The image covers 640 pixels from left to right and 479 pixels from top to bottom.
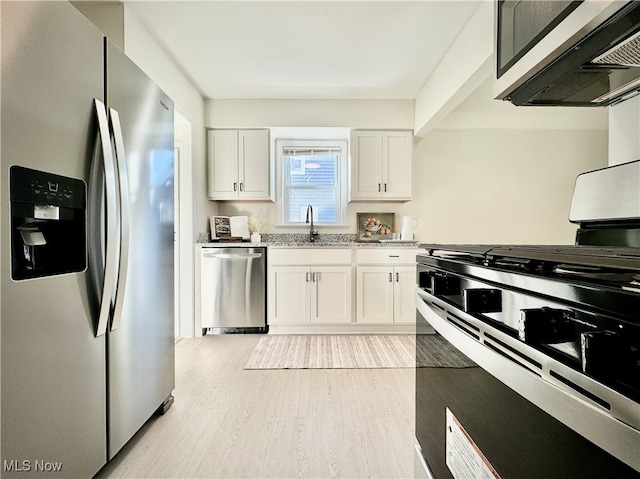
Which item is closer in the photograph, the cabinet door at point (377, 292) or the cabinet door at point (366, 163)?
the cabinet door at point (377, 292)

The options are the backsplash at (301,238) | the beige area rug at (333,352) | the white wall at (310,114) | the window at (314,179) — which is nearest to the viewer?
the beige area rug at (333,352)

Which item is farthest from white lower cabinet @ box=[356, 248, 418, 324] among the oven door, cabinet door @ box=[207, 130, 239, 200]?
→ the oven door

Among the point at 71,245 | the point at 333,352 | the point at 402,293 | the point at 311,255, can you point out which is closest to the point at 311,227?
the point at 311,255

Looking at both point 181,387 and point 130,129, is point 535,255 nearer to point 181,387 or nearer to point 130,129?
point 130,129

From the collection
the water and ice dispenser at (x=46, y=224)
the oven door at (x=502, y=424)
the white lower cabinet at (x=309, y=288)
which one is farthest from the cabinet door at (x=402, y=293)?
the water and ice dispenser at (x=46, y=224)

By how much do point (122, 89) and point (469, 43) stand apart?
7.44ft

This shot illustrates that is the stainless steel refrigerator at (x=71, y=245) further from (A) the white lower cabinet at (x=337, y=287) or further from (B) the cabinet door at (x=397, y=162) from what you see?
(B) the cabinet door at (x=397, y=162)

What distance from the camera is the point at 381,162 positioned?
3822 millimetres

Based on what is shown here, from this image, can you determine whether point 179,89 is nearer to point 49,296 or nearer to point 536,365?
point 49,296

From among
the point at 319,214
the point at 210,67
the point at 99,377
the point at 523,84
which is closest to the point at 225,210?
the point at 319,214

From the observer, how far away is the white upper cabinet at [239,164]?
150 inches

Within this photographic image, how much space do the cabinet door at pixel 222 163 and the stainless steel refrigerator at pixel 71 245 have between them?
2080 mm

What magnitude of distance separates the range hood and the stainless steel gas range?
0.55m

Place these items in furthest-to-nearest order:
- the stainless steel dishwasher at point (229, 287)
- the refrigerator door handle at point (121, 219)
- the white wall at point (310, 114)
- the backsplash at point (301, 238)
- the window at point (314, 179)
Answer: the window at point (314, 179), the backsplash at point (301, 238), the white wall at point (310, 114), the stainless steel dishwasher at point (229, 287), the refrigerator door handle at point (121, 219)
